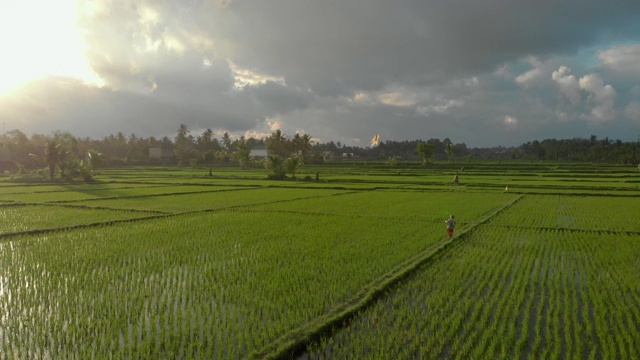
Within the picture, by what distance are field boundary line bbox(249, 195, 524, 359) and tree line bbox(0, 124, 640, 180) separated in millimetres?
31026

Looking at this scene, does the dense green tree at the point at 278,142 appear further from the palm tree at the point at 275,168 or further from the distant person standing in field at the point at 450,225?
the distant person standing in field at the point at 450,225

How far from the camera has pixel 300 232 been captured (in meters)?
12.2

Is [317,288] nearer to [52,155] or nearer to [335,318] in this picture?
[335,318]

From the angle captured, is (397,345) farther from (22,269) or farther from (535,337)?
(22,269)

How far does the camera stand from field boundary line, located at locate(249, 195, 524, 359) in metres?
4.60

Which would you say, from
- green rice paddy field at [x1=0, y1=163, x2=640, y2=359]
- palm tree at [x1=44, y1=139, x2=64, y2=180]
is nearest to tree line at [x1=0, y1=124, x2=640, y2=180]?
palm tree at [x1=44, y1=139, x2=64, y2=180]

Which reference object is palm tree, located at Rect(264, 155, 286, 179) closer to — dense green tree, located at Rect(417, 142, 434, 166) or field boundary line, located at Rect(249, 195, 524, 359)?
dense green tree, located at Rect(417, 142, 434, 166)

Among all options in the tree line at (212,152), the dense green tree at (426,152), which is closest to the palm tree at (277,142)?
the tree line at (212,152)

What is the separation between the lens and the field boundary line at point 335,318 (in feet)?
15.1

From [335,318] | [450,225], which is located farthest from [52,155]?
[335,318]

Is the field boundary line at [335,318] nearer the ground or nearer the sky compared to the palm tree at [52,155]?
nearer the ground

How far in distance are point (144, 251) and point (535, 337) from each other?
802 cm

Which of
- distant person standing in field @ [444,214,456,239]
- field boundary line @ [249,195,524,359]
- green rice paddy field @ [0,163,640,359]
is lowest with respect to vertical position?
green rice paddy field @ [0,163,640,359]

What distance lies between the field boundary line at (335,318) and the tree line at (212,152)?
31.0 m
